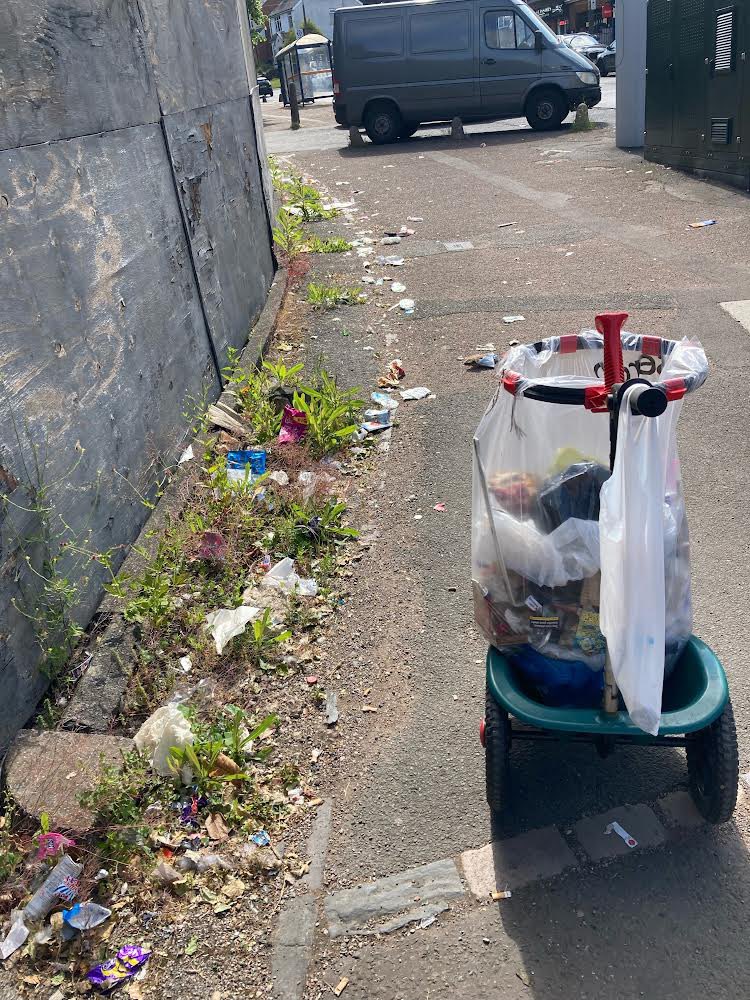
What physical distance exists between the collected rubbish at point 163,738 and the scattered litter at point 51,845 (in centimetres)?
38

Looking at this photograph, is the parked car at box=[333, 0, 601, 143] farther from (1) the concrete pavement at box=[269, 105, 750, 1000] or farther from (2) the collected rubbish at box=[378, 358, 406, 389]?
(2) the collected rubbish at box=[378, 358, 406, 389]

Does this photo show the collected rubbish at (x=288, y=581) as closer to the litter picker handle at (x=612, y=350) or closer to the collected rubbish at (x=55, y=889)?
the collected rubbish at (x=55, y=889)

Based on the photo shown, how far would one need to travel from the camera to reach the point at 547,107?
55.6 ft

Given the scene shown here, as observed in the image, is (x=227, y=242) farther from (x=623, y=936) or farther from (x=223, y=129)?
(x=623, y=936)

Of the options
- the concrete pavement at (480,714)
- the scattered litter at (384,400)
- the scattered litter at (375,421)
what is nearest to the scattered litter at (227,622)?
the concrete pavement at (480,714)

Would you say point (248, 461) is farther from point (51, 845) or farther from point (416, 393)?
point (51, 845)

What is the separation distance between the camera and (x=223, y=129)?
645cm

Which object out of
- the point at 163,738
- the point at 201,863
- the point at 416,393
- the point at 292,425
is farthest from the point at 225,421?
the point at 201,863

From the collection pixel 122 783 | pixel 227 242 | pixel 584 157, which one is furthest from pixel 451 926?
pixel 584 157

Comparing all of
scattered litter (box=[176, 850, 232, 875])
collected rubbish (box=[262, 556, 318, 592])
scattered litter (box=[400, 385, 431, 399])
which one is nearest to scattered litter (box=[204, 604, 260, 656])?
collected rubbish (box=[262, 556, 318, 592])

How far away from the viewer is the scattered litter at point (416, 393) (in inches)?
226

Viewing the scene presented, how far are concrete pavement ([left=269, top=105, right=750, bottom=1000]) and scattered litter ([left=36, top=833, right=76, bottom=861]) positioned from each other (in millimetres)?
790

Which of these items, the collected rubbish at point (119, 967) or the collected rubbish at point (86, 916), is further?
the collected rubbish at point (86, 916)

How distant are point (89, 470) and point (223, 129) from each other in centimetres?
399
